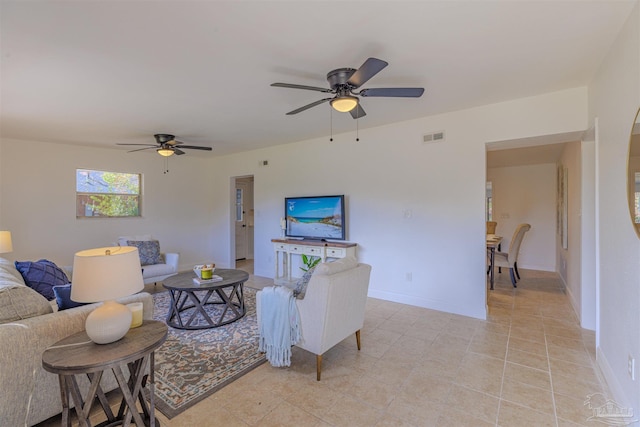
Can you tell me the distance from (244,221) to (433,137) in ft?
19.1

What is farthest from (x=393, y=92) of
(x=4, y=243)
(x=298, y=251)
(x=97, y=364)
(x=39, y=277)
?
(x=4, y=243)

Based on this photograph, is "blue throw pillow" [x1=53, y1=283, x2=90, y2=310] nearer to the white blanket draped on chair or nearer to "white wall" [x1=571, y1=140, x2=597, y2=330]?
the white blanket draped on chair

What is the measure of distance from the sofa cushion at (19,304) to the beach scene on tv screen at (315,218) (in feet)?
11.9

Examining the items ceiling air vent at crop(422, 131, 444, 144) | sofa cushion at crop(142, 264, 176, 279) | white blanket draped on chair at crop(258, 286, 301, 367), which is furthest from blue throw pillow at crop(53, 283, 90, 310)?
ceiling air vent at crop(422, 131, 444, 144)

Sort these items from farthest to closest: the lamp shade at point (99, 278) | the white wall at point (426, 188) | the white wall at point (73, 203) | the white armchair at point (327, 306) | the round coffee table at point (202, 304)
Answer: the white wall at point (73, 203) < the white wall at point (426, 188) < the round coffee table at point (202, 304) < the white armchair at point (327, 306) < the lamp shade at point (99, 278)

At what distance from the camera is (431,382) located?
7.57 ft

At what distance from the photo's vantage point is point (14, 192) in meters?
4.63

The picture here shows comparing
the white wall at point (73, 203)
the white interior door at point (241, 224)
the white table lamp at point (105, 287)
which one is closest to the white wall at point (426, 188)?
the white wall at point (73, 203)

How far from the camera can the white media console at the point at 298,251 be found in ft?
15.2

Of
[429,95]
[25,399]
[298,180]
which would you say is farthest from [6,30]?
[298,180]

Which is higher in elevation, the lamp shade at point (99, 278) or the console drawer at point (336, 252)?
the lamp shade at point (99, 278)

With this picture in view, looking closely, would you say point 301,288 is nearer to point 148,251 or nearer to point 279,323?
point 279,323

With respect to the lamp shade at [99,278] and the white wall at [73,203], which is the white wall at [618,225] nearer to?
the lamp shade at [99,278]

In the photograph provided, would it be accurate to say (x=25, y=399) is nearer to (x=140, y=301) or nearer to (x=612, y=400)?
(x=140, y=301)
